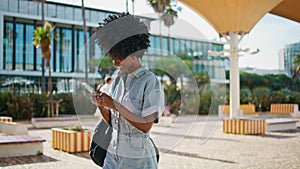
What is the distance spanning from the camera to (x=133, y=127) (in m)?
2.19

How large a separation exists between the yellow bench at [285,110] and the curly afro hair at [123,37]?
808 inches

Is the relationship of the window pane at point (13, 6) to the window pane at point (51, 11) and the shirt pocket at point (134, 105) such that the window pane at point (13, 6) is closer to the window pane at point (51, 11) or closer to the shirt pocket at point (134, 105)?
the window pane at point (51, 11)

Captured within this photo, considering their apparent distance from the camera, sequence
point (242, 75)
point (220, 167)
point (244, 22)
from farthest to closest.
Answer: point (242, 75) < point (244, 22) < point (220, 167)

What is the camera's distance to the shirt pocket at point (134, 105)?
2160mm

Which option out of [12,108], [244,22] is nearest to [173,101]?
[12,108]

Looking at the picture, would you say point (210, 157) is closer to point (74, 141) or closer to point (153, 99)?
point (74, 141)

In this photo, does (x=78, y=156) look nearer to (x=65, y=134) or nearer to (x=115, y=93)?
(x=65, y=134)

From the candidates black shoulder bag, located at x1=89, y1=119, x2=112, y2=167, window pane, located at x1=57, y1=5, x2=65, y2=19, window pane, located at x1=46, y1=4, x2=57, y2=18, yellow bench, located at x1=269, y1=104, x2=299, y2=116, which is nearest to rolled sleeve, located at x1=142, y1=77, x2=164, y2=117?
black shoulder bag, located at x1=89, y1=119, x2=112, y2=167

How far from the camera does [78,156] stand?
24.8 ft

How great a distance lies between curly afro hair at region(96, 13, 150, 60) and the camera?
7.45 ft

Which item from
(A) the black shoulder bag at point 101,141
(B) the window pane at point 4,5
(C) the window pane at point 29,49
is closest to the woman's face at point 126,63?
(A) the black shoulder bag at point 101,141

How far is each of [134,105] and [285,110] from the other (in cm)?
2166

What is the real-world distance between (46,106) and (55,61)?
1723cm

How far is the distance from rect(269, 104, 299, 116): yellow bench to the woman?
2054 cm
